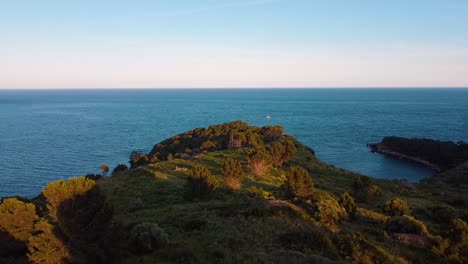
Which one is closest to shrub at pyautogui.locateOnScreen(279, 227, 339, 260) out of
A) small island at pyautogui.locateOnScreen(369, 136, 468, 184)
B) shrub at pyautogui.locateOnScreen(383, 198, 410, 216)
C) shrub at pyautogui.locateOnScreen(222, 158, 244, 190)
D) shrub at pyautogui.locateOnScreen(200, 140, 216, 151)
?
shrub at pyautogui.locateOnScreen(383, 198, 410, 216)

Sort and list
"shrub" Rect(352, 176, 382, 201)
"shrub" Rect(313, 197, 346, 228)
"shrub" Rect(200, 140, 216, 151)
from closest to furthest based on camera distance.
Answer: "shrub" Rect(313, 197, 346, 228), "shrub" Rect(352, 176, 382, 201), "shrub" Rect(200, 140, 216, 151)

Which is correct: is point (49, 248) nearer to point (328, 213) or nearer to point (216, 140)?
point (328, 213)

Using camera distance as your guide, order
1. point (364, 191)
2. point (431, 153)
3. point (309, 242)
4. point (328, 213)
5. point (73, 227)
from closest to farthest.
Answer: point (73, 227) < point (309, 242) < point (328, 213) < point (364, 191) < point (431, 153)

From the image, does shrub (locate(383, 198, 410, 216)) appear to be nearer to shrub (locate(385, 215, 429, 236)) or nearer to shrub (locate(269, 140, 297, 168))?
shrub (locate(385, 215, 429, 236))

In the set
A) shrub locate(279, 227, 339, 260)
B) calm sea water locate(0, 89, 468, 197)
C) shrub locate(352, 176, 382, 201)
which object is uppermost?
shrub locate(279, 227, 339, 260)

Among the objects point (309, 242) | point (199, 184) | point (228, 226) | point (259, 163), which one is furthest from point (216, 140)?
point (309, 242)
